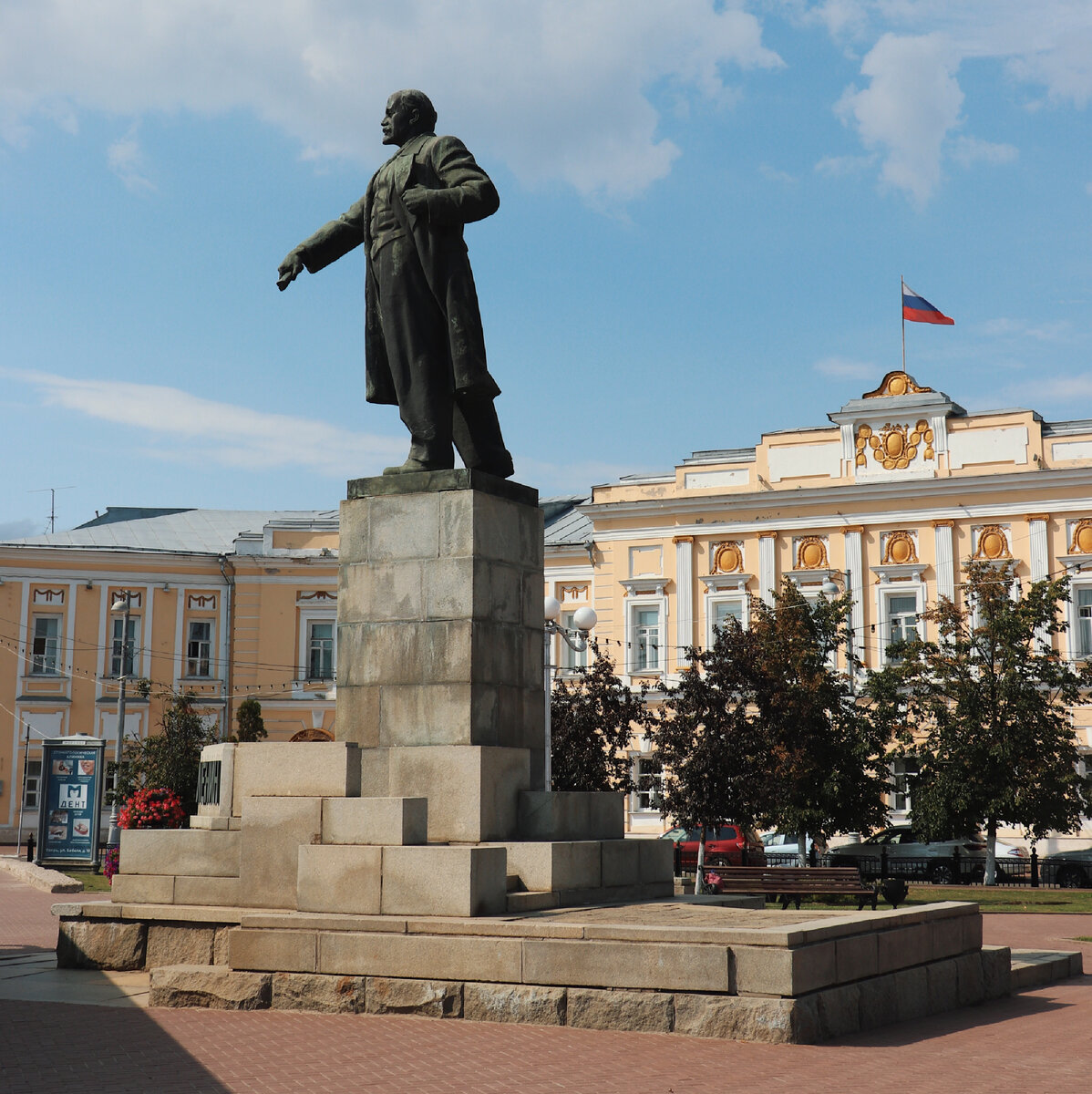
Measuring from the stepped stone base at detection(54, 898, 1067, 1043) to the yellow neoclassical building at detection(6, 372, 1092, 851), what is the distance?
2639cm

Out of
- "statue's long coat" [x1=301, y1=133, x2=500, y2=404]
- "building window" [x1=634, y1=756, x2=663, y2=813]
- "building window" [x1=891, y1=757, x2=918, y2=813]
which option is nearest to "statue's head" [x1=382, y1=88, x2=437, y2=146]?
"statue's long coat" [x1=301, y1=133, x2=500, y2=404]

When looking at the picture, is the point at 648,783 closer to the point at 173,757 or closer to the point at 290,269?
the point at 173,757

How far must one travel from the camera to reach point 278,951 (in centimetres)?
904

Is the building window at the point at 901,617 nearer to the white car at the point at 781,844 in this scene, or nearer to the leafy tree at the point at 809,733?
the white car at the point at 781,844

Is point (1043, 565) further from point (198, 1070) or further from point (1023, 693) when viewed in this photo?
point (198, 1070)

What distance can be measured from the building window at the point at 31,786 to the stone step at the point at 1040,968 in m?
39.6

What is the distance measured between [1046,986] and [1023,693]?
2107cm

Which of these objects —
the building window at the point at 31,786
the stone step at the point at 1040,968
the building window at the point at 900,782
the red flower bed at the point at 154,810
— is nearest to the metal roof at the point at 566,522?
the building window at the point at 900,782

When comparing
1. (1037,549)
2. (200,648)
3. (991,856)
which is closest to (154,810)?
(991,856)

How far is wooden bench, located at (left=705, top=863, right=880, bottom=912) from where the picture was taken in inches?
763

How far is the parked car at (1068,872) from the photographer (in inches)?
1275

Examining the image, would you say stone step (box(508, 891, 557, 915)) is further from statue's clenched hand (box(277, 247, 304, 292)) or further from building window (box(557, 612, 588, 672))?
building window (box(557, 612, 588, 672))

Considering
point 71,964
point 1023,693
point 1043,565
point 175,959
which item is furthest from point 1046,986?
point 1043,565

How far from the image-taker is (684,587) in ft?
148
